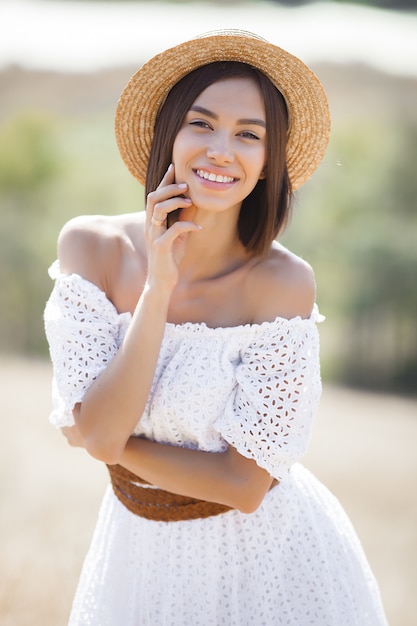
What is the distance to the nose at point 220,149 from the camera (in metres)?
1.81

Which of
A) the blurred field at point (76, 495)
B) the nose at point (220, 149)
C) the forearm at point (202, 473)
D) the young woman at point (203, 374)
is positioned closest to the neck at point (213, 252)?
the young woman at point (203, 374)

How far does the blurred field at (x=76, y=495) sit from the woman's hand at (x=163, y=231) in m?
2.12

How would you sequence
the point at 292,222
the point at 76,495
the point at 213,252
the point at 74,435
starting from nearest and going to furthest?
the point at 74,435, the point at 213,252, the point at 76,495, the point at 292,222

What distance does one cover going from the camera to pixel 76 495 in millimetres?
5000

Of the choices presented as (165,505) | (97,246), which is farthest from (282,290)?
(165,505)

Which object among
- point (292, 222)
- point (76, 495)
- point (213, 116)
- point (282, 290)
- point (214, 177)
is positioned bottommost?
point (76, 495)

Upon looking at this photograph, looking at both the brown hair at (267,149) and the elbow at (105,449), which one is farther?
the brown hair at (267,149)

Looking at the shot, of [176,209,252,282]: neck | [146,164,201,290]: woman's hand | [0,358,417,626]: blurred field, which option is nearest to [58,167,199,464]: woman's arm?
[146,164,201,290]: woman's hand

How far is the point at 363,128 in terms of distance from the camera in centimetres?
1125

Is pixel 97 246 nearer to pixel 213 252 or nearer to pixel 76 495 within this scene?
pixel 213 252

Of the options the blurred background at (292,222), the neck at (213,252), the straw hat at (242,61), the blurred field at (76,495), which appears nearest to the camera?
the straw hat at (242,61)

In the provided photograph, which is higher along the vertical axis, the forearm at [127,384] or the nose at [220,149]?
the nose at [220,149]

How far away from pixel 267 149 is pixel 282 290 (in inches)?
13.4

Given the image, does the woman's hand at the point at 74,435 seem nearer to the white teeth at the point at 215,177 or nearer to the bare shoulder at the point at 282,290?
the bare shoulder at the point at 282,290
